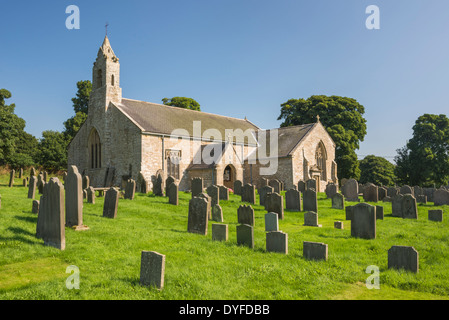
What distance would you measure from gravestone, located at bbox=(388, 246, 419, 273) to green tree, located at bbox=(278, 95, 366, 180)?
3146 cm

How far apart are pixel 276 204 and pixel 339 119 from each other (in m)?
29.8

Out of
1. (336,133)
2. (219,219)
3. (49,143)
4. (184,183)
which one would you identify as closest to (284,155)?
(184,183)

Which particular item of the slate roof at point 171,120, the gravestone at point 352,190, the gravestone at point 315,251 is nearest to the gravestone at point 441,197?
the gravestone at point 352,190

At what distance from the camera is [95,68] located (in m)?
26.5

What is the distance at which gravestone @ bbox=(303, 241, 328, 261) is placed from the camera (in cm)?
686

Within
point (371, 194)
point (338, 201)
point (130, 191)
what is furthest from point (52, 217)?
point (371, 194)

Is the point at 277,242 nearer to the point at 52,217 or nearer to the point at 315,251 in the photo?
the point at 315,251

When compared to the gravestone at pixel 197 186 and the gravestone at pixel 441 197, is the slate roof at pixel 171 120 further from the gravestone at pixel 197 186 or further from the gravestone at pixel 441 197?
the gravestone at pixel 441 197

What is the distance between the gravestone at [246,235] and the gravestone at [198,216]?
1.62 meters

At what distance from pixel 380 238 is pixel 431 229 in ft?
7.96

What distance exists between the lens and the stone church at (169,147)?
2400 centimetres

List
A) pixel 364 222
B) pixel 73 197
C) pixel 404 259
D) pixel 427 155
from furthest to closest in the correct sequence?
pixel 427 155 < pixel 364 222 < pixel 73 197 < pixel 404 259

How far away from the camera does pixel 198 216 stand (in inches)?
376

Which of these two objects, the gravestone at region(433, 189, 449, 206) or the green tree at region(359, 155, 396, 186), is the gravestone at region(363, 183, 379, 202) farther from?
the green tree at region(359, 155, 396, 186)
